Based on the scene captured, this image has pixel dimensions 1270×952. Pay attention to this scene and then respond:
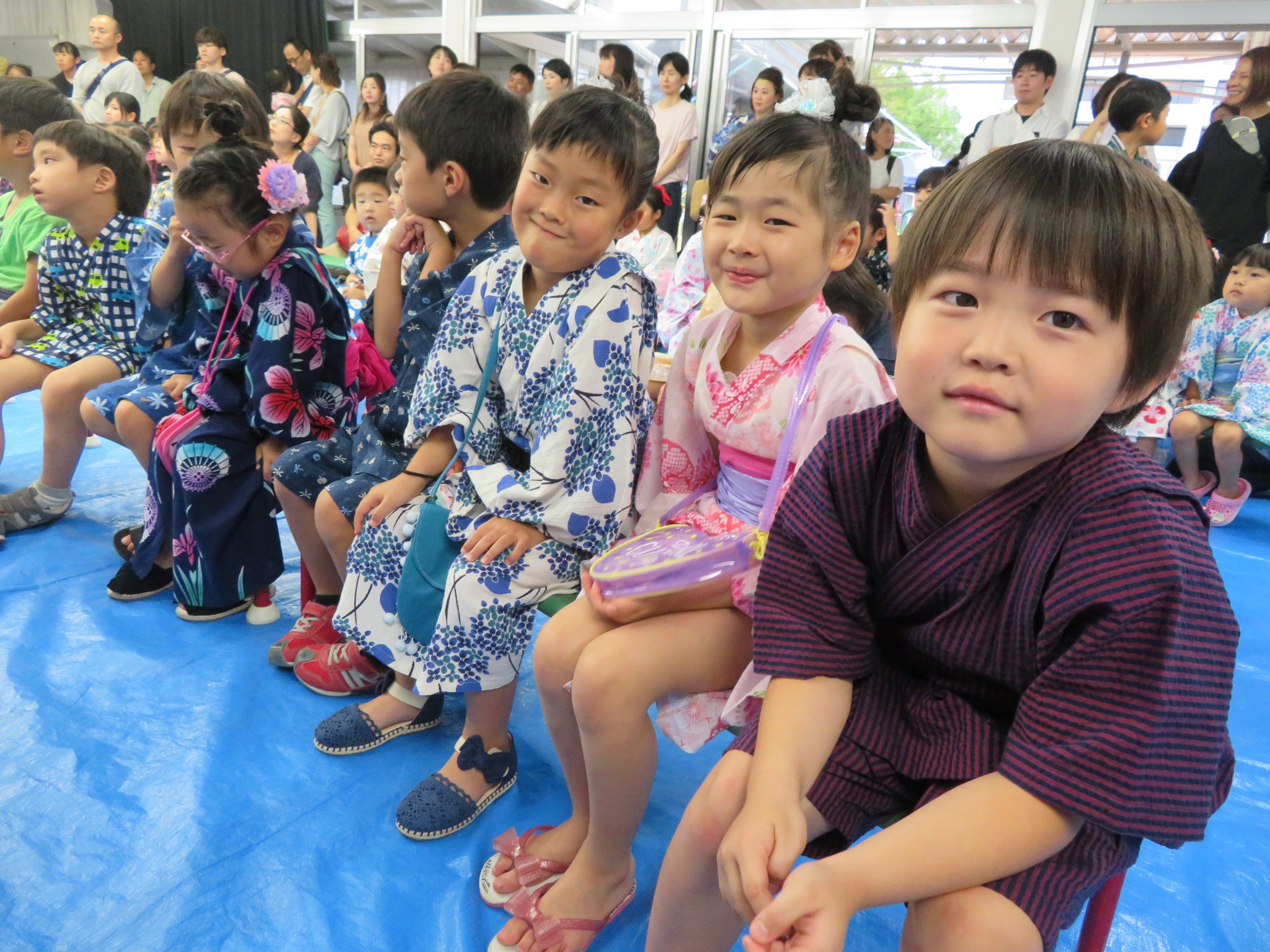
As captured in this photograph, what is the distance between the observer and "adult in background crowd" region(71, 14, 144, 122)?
21.4ft

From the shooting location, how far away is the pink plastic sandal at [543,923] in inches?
42.7

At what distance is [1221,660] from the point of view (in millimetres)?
669

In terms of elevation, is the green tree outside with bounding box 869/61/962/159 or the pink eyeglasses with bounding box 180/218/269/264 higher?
the green tree outside with bounding box 869/61/962/159

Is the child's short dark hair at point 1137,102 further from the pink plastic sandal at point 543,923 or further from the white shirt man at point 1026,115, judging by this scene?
the pink plastic sandal at point 543,923

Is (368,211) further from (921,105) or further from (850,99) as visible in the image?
(921,105)

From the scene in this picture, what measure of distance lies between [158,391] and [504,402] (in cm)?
113

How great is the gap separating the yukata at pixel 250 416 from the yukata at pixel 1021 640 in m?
1.29

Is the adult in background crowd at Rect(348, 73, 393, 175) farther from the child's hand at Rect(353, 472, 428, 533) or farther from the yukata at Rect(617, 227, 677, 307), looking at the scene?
the child's hand at Rect(353, 472, 428, 533)

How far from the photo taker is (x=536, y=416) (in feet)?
4.46

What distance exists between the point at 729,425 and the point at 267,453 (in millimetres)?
1162

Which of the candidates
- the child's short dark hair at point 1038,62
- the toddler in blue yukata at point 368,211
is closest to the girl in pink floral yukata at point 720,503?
the toddler in blue yukata at point 368,211

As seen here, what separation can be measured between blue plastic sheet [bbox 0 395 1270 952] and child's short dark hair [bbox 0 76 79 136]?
152cm

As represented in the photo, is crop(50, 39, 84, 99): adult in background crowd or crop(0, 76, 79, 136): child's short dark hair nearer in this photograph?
crop(0, 76, 79, 136): child's short dark hair

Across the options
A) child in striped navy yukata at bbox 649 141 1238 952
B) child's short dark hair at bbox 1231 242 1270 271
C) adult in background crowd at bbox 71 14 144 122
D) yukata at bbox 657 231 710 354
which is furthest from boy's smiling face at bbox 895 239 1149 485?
adult in background crowd at bbox 71 14 144 122
